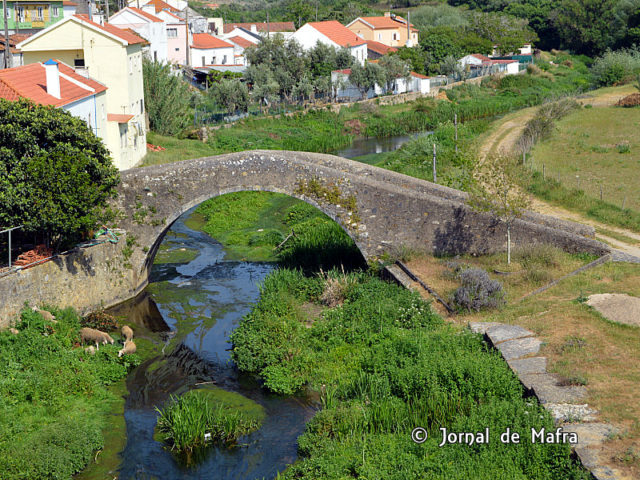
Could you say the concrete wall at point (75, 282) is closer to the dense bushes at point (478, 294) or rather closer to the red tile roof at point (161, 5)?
the dense bushes at point (478, 294)

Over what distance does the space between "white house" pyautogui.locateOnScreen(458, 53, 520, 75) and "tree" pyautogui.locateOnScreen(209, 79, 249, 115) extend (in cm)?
3421

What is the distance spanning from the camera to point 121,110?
35219 millimetres

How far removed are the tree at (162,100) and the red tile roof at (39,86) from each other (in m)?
11.7

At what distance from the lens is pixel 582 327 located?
16297mm

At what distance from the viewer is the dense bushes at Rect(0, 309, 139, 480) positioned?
547 inches

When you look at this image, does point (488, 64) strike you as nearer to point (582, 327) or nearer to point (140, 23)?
point (140, 23)

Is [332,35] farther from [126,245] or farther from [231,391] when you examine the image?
[231,391]

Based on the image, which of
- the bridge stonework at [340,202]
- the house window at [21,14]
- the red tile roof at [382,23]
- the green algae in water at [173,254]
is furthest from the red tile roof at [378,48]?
the bridge stonework at [340,202]

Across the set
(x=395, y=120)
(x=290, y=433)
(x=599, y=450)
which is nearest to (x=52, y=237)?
(x=290, y=433)

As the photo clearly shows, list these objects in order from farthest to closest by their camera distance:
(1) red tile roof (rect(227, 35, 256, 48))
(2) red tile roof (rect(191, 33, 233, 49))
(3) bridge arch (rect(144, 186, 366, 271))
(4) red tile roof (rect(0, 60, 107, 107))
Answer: (1) red tile roof (rect(227, 35, 256, 48)) → (2) red tile roof (rect(191, 33, 233, 49)) → (4) red tile roof (rect(0, 60, 107, 107)) → (3) bridge arch (rect(144, 186, 366, 271))

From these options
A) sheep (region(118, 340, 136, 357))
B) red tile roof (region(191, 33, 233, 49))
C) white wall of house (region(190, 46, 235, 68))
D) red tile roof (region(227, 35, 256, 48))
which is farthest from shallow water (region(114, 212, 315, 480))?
red tile roof (region(227, 35, 256, 48))

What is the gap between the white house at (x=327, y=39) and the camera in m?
70.3

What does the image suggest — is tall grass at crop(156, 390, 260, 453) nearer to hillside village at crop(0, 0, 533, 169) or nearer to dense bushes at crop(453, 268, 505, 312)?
dense bushes at crop(453, 268, 505, 312)

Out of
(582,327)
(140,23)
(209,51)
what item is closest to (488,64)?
(209,51)
